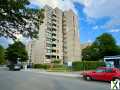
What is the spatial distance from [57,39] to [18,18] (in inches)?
3375

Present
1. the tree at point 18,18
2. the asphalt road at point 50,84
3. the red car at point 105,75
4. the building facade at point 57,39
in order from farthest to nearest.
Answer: the building facade at point 57,39, the red car at point 105,75, the asphalt road at point 50,84, the tree at point 18,18

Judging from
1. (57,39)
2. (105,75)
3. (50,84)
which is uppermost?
(57,39)

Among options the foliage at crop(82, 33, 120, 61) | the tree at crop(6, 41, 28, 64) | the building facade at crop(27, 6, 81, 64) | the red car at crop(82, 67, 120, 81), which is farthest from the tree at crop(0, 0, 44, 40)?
the foliage at crop(82, 33, 120, 61)

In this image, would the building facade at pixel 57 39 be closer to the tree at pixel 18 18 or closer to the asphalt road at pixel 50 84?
the asphalt road at pixel 50 84

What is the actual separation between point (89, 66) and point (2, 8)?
39.2m

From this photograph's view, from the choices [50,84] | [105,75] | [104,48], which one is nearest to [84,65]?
[105,75]

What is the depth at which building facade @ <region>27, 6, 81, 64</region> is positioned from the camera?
3531 inches

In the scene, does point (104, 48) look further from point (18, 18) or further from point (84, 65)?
point (18, 18)

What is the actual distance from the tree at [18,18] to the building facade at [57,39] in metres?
75.8

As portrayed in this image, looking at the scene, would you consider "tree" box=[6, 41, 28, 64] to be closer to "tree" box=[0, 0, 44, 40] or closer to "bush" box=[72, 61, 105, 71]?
"bush" box=[72, 61, 105, 71]

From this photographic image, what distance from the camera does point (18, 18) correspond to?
395 inches

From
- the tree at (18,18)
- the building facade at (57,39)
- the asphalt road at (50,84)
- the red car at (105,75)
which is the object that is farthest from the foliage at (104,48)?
the tree at (18,18)

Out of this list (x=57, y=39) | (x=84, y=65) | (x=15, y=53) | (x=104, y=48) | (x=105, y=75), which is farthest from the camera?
(x=57, y=39)

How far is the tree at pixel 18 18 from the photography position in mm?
9492
